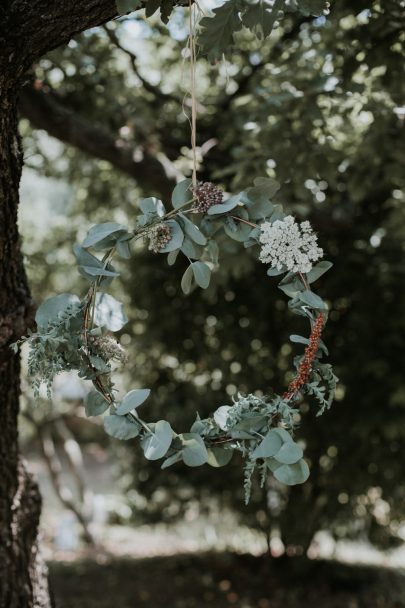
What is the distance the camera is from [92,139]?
340 cm

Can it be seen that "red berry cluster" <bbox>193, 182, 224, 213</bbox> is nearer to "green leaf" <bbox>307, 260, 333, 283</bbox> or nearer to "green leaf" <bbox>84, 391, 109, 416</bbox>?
"green leaf" <bbox>307, 260, 333, 283</bbox>

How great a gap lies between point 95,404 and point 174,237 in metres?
0.41

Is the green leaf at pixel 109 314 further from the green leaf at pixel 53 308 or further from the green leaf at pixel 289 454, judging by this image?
the green leaf at pixel 289 454

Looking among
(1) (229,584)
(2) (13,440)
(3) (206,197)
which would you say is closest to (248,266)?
(2) (13,440)

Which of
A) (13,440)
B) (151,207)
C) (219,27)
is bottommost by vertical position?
(13,440)

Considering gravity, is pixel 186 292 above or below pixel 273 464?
above

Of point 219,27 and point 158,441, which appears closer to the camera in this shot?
point 158,441

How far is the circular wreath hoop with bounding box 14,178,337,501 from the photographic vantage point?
1313 mm

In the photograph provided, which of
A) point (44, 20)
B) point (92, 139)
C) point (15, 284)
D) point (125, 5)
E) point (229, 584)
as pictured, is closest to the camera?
point (125, 5)

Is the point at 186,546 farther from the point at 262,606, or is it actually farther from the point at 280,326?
the point at 280,326

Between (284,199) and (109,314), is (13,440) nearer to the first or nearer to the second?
(109,314)

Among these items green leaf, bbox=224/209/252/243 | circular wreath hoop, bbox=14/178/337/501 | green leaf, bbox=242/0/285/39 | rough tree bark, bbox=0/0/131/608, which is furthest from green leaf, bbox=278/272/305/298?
rough tree bark, bbox=0/0/131/608

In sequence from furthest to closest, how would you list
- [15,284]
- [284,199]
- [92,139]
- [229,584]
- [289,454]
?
[229,584] → [92,139] → [284,199] → [15,284] → [289,454]

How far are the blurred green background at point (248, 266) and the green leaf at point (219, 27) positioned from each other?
4.11 ft
